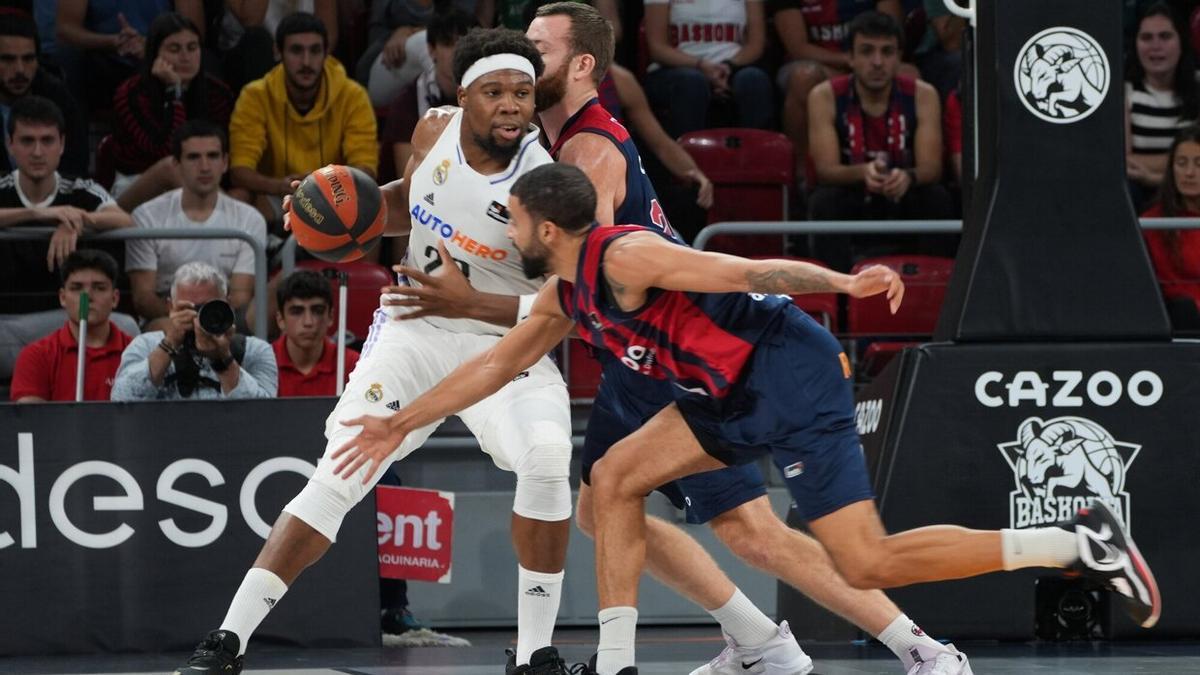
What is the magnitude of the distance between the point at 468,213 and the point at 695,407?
125 centimetres

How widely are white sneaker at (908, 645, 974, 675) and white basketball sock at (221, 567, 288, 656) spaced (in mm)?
2101

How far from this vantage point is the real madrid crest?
617cm

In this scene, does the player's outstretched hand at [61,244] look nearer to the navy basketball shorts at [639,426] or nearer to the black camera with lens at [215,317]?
the black camera with lens at [215,317]

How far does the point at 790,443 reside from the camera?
209 inches

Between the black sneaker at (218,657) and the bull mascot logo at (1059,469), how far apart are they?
3.19 meters

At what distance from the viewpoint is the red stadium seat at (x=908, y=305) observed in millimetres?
9352

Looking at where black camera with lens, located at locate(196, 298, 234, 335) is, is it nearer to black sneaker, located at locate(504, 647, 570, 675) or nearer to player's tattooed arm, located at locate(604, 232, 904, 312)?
black sneaker, located at locate(504, 647, 570, 675)

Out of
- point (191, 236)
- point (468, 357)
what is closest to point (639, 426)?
point (468, 357)

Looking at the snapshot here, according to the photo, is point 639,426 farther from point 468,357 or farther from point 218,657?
point 218,657

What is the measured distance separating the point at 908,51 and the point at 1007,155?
5.19 m

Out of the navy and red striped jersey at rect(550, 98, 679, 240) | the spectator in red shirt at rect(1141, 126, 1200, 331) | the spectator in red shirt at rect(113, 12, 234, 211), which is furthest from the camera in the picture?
the spectator in red shirt at rect(113, 12, 234, 211)

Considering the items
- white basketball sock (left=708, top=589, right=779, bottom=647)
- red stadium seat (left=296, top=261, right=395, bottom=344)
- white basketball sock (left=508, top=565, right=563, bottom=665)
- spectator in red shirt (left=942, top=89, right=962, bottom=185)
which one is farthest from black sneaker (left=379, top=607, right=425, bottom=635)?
spectator in red shirt (left=942, top=89, right=962, bottom=185)

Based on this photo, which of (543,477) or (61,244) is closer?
(543,477)

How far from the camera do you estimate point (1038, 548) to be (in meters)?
5.32
